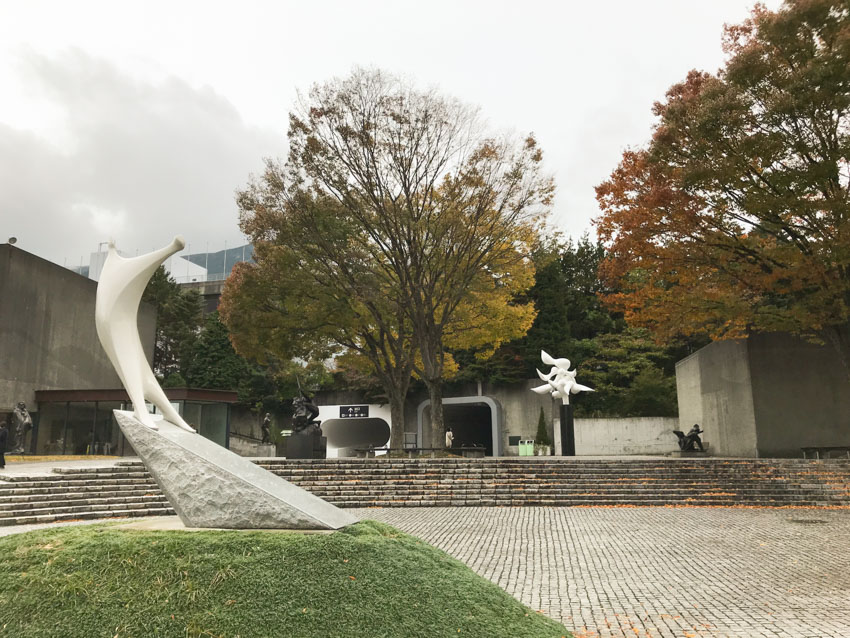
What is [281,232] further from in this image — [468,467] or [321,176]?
[468,467]

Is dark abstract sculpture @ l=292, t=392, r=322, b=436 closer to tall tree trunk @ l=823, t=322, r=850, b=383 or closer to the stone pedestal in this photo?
the stone pedestal

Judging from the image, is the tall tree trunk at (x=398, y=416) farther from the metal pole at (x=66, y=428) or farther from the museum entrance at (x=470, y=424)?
the museum entrance at (x=470, y=424)

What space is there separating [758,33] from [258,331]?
17.4 m

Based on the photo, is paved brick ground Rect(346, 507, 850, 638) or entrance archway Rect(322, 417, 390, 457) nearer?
paved brick ground Rect(346, 507, 850, 638)

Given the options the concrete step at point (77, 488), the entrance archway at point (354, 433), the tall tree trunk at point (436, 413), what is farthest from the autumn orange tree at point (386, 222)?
the entrance archway at point (354, 433)

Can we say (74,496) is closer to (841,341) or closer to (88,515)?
(88,515)

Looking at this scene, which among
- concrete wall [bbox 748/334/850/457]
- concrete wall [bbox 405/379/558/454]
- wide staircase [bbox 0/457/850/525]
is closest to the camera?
wide staircase [bbox 0/457/850/525]

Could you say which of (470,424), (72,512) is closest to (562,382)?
(470,424)

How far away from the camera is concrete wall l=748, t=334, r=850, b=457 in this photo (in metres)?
20.5

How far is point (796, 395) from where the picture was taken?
20797 millimetres

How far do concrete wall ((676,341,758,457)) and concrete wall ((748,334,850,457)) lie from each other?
1.12 feet

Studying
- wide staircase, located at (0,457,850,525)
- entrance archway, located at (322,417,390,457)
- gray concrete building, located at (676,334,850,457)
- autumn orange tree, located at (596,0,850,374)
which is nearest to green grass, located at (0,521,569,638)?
wide staircase, located at (0,457,850,525)

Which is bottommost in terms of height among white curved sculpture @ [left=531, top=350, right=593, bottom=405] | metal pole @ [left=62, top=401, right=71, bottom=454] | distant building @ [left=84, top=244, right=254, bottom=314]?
metal pole @ [left=62, top=401, right=71, bottom=454]

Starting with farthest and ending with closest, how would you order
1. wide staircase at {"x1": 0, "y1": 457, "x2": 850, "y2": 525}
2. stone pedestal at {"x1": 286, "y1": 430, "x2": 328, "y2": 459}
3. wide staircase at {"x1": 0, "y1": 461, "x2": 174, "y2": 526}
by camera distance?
1. stone pedestal at {"x1": 286, "y1": 430, "x2": 328, "y2": 459}
2. wide staircase at {"x1": 0, "y1": 457, "x2": 850, "y2": 525}
3. wide staircase at {"x1": 0, "y1": 461, "x2": 174, "y2": 526}
